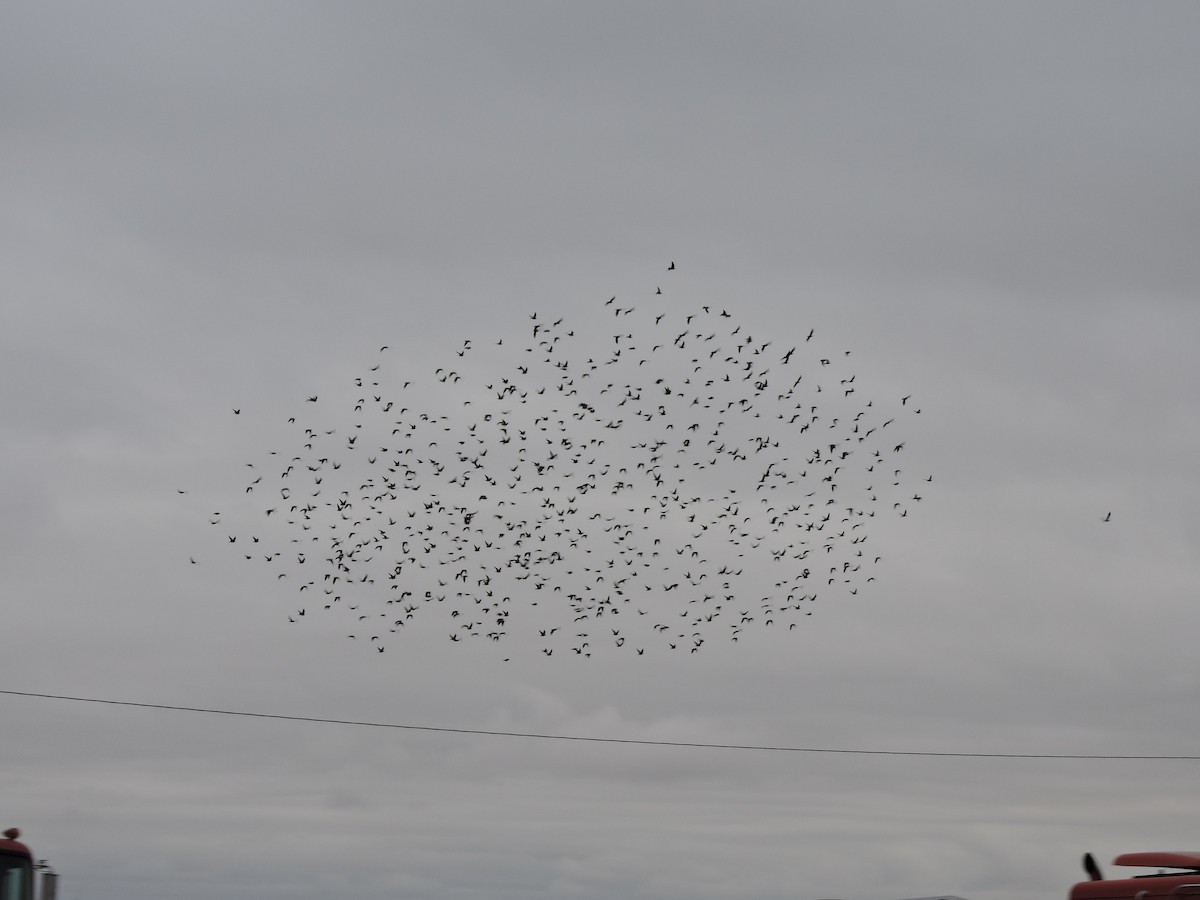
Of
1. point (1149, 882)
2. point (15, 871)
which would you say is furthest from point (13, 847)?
point (1149, 882)

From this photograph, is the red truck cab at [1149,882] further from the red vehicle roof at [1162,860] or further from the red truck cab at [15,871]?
the red truck cab at [15,871]

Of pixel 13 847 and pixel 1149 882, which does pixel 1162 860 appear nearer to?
pixel 1149 882

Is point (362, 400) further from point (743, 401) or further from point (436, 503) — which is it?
point (743, 401)

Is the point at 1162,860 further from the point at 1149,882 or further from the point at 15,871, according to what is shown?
the point at 15,871

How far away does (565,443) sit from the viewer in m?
35.6

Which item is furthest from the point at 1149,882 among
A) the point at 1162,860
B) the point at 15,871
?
the point at 15,871

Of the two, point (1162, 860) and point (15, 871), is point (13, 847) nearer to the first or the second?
point (15, 871)

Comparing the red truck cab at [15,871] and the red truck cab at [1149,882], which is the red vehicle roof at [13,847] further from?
the red truck cab at [1149,882]

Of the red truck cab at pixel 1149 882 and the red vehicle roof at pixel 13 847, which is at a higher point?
the red vehicle roof at pixel 13 847

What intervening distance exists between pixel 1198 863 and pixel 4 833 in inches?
695

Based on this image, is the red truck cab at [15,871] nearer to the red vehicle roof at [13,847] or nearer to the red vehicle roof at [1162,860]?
the red vehicle roof at [13,847]

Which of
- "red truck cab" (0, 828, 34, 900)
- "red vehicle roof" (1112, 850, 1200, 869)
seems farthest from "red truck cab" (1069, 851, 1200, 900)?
"red truck cab" (0, 828, 34, 900)

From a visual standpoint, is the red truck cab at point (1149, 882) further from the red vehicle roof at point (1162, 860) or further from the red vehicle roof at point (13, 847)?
the red vehicle roof at point (13, 847)

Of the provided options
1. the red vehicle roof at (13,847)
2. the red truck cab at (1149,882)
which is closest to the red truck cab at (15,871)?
the red vehicle roof at (13,847)
